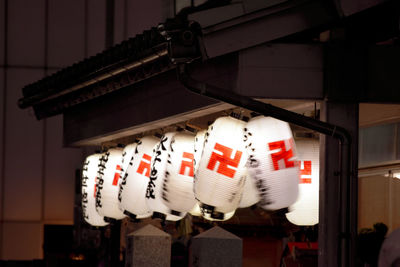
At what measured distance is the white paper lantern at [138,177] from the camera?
11.7 m

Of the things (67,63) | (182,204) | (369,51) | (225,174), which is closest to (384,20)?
(369,51)

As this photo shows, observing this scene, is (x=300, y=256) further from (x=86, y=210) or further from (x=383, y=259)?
(x=86, y=210)

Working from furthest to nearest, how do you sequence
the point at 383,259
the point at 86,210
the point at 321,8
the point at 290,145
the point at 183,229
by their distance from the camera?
the point at 183,229, the point at 86,210, the point at 290,145, the point at 321,8, the point at 383,259

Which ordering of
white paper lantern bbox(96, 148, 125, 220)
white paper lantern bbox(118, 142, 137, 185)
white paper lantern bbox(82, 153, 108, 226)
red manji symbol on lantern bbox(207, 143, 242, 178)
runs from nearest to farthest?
1. red manji symbol on lantern bbox(207, 143, 242, 178)
2. white paper lantern bbox(118, 142, 137, 185)
3. white paper lantern bbox(96, 148, 125, 220)
4. white paper lantern bbox(82, 153, 108, 226)

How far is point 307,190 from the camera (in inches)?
350

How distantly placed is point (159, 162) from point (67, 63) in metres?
12.9

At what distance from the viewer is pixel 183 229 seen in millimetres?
16078

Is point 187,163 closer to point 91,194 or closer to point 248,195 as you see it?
point 248,195

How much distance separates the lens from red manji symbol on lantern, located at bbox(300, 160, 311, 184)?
8914 mm

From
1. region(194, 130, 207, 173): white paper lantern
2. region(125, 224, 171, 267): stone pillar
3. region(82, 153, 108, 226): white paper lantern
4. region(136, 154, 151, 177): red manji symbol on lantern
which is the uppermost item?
region(194, 130, 207, 173): white paper lantern

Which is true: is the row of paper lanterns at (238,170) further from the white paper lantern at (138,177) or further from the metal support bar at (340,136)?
the white paper lantern at (138,177)

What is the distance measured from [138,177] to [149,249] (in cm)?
103

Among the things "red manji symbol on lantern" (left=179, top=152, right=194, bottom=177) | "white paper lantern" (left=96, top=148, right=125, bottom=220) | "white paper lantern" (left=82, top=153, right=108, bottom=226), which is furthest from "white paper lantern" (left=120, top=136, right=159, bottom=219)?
"white paper lantern" (left=82, top=153, right=108, bottom=226)

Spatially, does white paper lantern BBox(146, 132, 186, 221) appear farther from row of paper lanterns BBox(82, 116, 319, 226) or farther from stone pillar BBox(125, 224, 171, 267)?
stone pillar BBox(125, 224, 171, 267)
